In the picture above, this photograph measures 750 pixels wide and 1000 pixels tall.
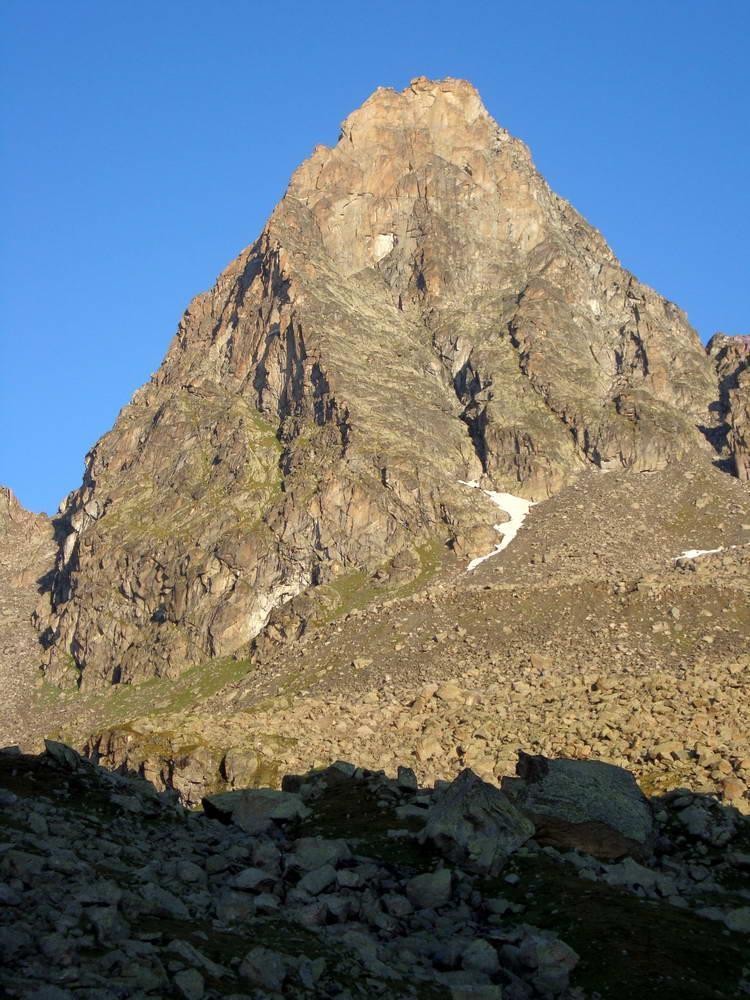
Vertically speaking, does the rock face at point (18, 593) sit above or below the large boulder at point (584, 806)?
above

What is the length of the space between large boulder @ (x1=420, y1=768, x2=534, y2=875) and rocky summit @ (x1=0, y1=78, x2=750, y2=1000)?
128 millimetres

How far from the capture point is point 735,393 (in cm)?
15712

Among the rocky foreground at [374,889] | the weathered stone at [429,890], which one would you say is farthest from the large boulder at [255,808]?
the weathered stone at [429,890]

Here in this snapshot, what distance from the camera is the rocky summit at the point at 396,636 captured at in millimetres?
20078

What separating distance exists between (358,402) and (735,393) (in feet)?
194

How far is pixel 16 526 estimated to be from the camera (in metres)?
190

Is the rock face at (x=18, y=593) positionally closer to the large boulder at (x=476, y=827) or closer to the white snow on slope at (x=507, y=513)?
the white snow on slope at (x=507, y=513)

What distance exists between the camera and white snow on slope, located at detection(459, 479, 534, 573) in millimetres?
122900

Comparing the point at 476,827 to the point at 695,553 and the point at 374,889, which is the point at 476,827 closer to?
the point at 374,889

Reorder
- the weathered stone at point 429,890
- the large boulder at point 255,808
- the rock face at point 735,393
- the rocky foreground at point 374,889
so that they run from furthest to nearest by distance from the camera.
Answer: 1. the rock face at point 735,393
2. the large boulder at point 255,808
3. the weathered stone at point 429,890
4. the rocky foreground at point 374,889

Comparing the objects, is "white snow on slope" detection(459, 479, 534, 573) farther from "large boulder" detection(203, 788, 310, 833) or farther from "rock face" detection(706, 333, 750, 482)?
"large boulder" detection(203, 788, 310, 833)

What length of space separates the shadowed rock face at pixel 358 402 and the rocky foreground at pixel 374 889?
9195 cm

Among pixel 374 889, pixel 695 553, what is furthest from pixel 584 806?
pixel 695 553

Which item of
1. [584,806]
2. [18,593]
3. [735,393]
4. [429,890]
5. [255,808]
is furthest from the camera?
[18,593]
